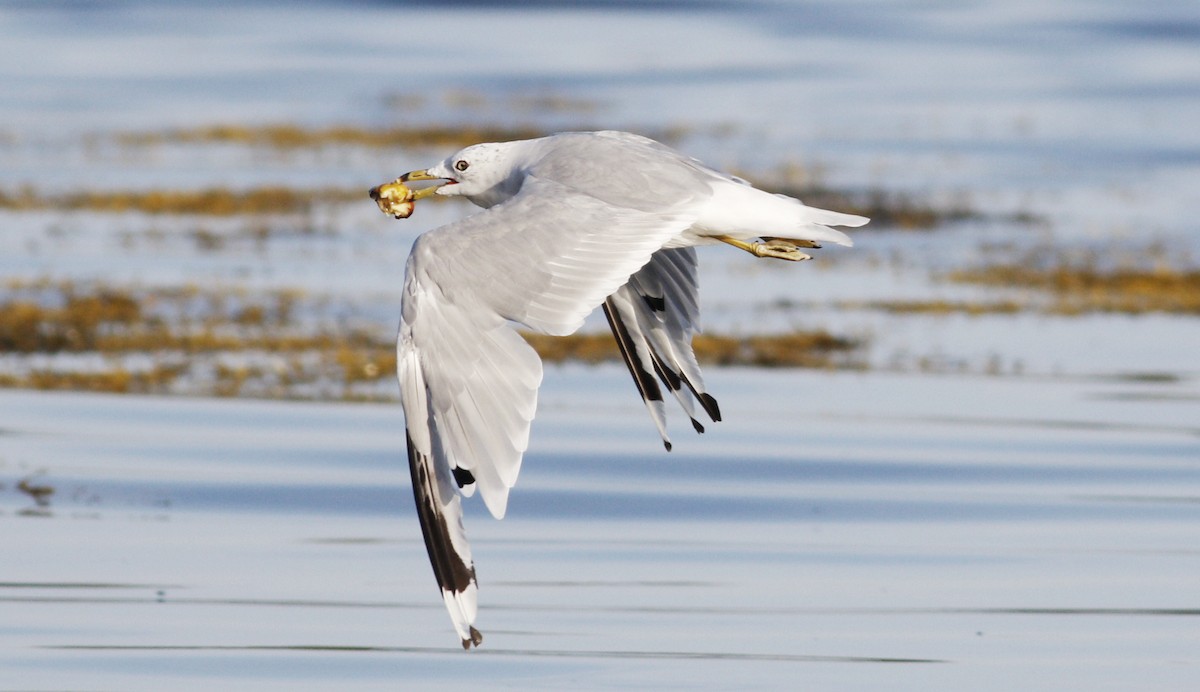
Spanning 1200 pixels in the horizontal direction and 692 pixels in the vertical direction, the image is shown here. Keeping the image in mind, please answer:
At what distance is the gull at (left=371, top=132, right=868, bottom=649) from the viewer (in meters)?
6.52

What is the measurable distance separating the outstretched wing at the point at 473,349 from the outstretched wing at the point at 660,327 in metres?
1.30

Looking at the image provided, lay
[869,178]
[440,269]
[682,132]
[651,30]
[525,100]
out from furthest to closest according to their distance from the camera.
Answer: [651,30] → [525,100] → [682,132] → [869,178] → [440,269]

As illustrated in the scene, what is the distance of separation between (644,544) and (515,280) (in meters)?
3.11

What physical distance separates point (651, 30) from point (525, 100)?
14228mm

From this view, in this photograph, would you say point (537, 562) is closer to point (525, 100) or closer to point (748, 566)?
point (748, 566)

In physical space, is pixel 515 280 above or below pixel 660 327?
above

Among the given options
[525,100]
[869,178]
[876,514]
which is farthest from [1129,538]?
[525,100]

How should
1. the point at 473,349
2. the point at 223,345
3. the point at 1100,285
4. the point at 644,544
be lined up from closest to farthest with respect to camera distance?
1. the point at 473,349
2. the point at 644,544
3. the point at 223,345
4. the point at 1100,285

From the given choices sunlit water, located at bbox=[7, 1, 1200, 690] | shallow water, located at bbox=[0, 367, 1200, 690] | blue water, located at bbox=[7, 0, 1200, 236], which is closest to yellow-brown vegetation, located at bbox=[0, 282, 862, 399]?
sunlit water, located at bbox=[7, 1, 1200, 690]

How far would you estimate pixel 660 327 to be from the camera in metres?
8.16

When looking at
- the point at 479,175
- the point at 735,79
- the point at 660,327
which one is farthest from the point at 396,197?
the point at 735,79

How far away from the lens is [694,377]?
26.5 feet

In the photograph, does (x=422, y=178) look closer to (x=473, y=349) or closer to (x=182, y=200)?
(x=473, y=349)

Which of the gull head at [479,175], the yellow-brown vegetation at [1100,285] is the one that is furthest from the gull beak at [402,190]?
the yellow-brown vegetation at [1100,285]
